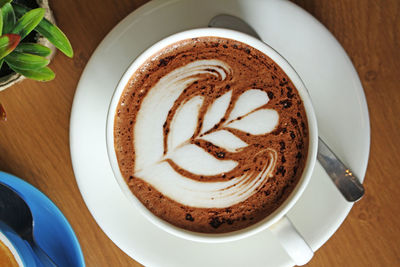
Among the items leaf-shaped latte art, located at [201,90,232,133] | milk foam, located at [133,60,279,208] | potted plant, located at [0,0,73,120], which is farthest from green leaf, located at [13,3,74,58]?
leaf-shaped latte art, located at [201,90,232,133]

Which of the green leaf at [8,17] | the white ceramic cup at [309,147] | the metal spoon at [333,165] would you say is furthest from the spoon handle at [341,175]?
the green leaf at [8,17]

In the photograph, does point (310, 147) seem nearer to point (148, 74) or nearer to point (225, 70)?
point (225, 70)

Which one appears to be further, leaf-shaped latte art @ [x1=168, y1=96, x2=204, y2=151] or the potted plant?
leaf-shaped latte art @ [x1=168, y1=96, x2=204, y2=151]

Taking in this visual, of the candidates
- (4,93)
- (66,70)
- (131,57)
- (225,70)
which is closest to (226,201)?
(225,70)

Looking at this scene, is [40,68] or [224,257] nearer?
[40,68]

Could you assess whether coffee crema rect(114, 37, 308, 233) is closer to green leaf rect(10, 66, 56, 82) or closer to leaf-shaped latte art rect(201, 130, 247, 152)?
leaf-shaped latte art rect(201, 130, 247, 152)
